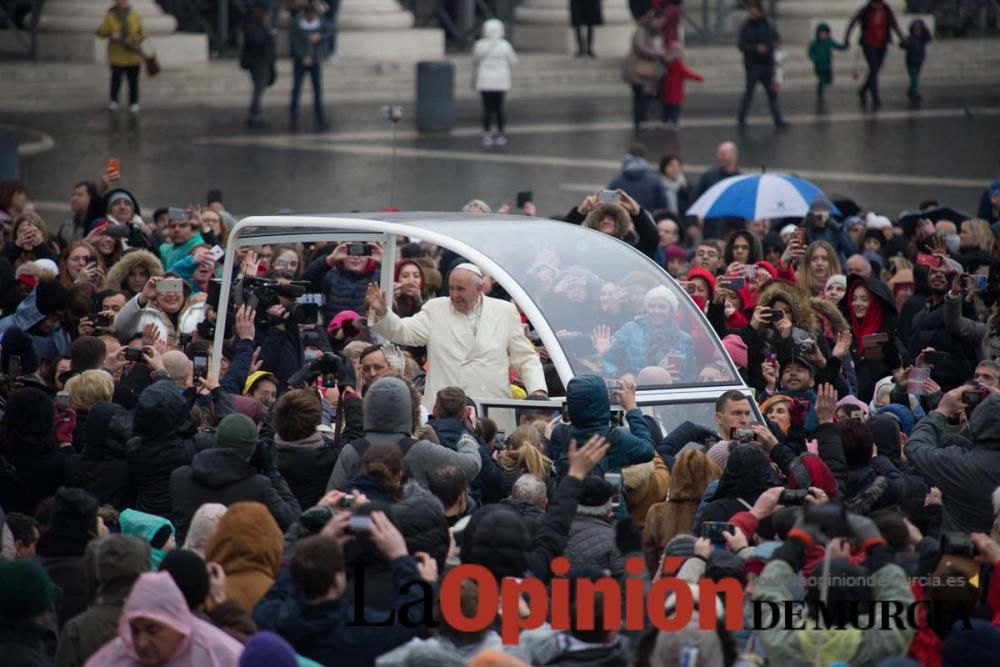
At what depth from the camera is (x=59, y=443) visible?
8.34 meters

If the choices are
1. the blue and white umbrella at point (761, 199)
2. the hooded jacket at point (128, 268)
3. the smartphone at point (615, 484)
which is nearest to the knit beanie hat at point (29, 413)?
the smartphone at point (615, 484)

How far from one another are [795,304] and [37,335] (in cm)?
449

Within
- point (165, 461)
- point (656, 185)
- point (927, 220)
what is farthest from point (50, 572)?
point (656, 185)

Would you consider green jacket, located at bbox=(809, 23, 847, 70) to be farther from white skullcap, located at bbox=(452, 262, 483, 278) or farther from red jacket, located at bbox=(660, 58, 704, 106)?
white skullcap, located at bbox=(452, 262, 483, 278)

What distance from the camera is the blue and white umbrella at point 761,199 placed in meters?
14.8

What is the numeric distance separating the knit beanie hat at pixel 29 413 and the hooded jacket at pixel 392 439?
4.31 feet

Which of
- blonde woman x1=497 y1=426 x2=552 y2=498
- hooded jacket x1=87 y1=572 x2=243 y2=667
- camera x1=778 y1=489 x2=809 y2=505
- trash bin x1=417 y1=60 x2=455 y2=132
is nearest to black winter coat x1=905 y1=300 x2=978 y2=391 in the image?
blonde woman x1=497 y1=426 x2=552 y2=498

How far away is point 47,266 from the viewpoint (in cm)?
1179

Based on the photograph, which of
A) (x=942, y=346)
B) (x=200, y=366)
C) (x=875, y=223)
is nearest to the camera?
(x=200, y=366)

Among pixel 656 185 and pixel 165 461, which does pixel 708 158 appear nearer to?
pixel 656 185

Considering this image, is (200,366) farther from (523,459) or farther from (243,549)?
(243,549)

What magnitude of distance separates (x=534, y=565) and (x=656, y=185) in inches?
427

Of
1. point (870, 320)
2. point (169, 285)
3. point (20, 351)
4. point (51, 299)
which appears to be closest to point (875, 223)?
point (870, 320)

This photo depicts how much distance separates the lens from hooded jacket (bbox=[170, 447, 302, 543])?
7.21 m
